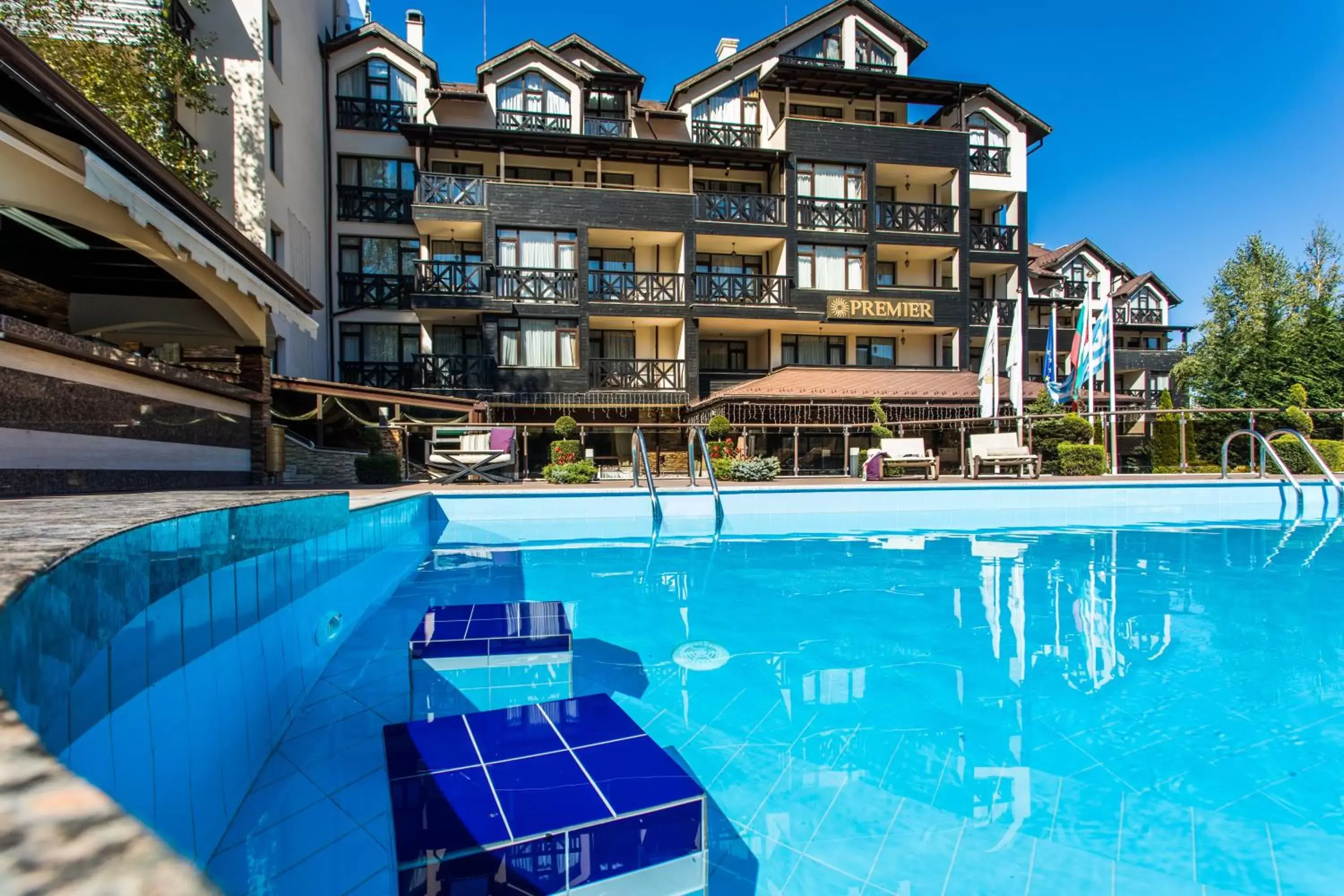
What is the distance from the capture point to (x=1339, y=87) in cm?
2325

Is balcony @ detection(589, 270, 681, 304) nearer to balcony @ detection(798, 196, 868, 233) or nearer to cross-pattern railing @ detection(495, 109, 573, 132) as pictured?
balcony @ detection(798, 196, 868, 233)

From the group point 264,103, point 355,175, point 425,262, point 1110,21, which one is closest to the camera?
point 264,103

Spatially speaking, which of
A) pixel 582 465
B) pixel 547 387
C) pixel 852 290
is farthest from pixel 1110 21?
pixel 582 465

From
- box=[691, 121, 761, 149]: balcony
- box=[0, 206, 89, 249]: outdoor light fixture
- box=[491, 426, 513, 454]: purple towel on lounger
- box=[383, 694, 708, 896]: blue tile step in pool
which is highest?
box=[691, 121, 761, 149]: balcony

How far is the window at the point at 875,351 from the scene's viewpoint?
22.5 metres

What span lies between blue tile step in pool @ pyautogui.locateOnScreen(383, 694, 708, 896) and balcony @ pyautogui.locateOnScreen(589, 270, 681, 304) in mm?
18690

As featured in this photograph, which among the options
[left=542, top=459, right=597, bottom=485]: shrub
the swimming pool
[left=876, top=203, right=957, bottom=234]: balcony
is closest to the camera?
the swimming pool

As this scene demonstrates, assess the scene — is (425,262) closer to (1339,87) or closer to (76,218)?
(76,218)

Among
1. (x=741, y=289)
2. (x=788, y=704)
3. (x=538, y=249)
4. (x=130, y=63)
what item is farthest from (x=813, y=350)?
(x=788, y=704)

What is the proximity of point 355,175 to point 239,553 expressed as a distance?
20299mm

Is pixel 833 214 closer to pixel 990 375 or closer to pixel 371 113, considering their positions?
pixel 990 375

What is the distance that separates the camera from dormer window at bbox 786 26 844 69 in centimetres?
2247

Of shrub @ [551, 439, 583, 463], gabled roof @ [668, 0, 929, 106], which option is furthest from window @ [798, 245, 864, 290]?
shrub @ [551, 439, 583, 463]

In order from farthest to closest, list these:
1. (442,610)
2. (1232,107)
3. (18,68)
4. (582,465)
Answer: (1232,107) < (582,465) < (18,68) < (442,610)
